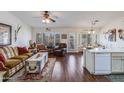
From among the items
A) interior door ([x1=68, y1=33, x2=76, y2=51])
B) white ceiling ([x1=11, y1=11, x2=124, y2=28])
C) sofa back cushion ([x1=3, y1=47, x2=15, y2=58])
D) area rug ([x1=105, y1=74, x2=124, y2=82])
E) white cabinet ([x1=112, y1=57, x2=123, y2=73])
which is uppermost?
white ceiling ([x1=11, y1=11, x2=124, y2=28])

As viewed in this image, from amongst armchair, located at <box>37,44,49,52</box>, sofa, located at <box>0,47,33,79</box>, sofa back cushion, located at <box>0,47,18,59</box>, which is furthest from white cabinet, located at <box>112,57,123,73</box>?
armchair, located at <box>37,44,49,52</box>

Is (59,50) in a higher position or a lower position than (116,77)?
higher

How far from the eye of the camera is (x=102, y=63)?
13.8 feet

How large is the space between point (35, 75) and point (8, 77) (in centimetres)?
81

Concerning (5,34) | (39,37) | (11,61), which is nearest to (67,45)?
(39,37)

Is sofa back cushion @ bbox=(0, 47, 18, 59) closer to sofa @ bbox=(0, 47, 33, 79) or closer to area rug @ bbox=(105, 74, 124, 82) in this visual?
sofa @ bbox=(0, 47, 33, 79)

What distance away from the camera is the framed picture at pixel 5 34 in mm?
5043

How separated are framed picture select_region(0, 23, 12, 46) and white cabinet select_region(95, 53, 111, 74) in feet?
10.4

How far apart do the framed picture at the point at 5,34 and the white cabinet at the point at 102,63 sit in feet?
10.4

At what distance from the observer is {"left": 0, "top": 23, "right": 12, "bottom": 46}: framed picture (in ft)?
16.5

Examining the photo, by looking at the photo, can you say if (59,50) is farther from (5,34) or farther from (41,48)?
(5,34)

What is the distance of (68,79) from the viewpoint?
12.7ft

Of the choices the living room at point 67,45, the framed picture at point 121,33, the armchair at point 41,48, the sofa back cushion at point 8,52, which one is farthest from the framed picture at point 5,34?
the framed picture at point 121,33

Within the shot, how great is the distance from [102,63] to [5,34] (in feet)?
11.4
